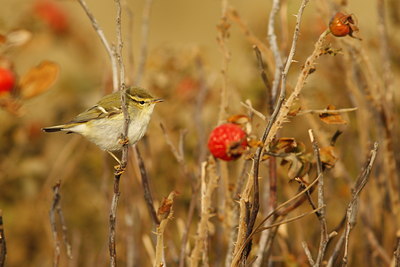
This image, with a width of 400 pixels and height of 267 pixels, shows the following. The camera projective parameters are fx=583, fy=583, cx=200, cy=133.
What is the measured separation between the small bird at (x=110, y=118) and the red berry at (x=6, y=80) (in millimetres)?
369

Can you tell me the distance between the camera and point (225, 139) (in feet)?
5.01

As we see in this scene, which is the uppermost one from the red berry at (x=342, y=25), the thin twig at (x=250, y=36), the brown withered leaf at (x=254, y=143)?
the red berry at (x=342, y=25)

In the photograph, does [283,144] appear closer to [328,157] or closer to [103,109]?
[328,157]

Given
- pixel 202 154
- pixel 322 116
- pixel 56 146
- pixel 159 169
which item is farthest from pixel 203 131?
pixel 56 146

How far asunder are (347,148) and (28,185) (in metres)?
1.48

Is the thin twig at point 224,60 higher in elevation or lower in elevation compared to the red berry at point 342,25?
lower

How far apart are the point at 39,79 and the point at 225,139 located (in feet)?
3.06

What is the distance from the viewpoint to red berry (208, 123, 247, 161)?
4.96 ft

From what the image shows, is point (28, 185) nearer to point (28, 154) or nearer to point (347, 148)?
point (28, 154)

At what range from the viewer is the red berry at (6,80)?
212 centimetres

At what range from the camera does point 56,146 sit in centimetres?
323

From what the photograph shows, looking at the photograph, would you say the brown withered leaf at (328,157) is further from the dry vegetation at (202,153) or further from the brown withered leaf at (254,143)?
the brown withered leaf at (254,143)

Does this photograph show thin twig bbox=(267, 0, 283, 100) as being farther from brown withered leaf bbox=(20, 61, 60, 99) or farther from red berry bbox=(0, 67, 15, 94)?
red berry bbox=(0, 67, 15, 94)

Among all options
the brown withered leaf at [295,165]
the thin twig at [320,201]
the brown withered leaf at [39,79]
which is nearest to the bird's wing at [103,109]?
the brown withered leaf at [39,79]
